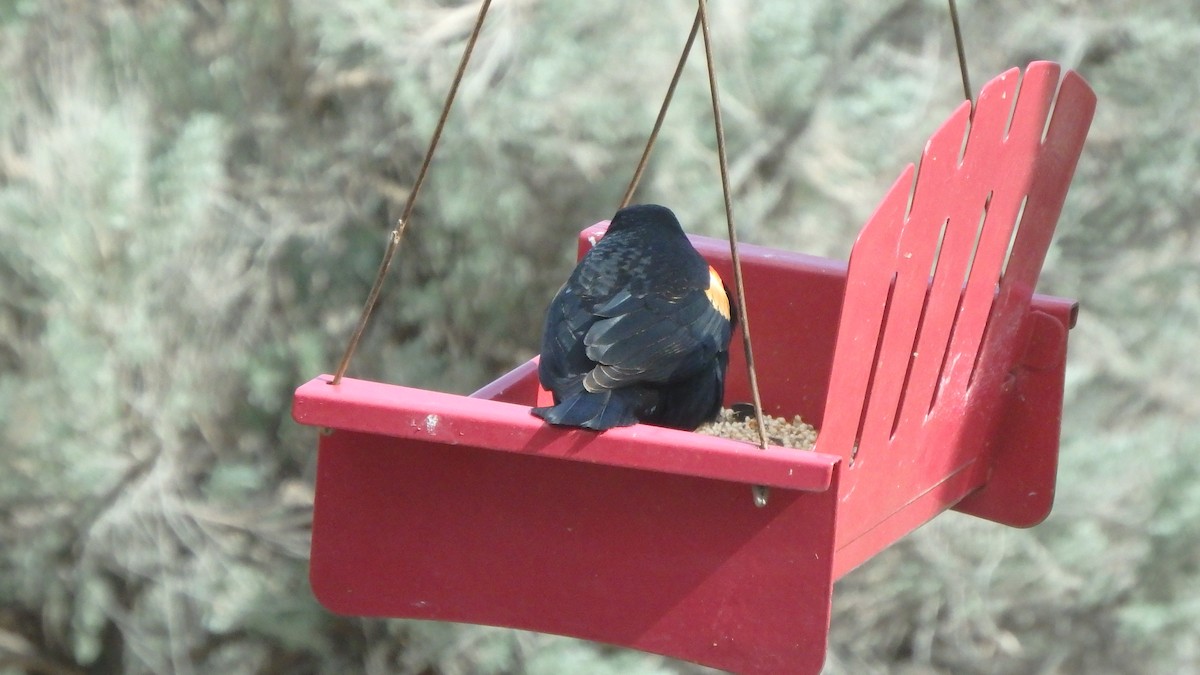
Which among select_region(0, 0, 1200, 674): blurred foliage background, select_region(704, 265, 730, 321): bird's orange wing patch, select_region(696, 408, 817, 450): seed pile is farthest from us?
select_region(0, 0, 1200, 674): blurred foliage background

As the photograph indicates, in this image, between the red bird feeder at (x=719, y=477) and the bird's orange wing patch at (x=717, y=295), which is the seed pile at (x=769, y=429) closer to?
the bird's orange wing patch at (x=717, y=295)

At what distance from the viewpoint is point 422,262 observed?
422cm

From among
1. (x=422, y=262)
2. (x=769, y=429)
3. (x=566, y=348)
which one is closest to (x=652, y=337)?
(x=566, y=348)

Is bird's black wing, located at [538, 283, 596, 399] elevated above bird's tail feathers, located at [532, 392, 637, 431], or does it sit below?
below

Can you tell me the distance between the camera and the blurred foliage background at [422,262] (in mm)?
3861

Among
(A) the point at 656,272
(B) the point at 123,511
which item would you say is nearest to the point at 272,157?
(B) the point at 123,511

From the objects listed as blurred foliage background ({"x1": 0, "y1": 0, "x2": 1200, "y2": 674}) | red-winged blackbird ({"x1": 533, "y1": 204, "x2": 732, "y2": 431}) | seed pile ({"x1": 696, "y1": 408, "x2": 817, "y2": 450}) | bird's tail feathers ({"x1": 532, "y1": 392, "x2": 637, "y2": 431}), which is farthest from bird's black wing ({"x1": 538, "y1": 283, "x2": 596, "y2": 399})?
blurred foliage background ({"x1": 0, "y1": 0, "x2": 1200, "y2": 674})

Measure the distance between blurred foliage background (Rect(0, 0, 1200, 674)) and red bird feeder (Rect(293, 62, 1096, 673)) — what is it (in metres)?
2.04

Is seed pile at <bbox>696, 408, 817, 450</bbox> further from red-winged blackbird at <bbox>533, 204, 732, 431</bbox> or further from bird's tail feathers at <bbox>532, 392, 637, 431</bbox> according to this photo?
bird's tail feathers at <bbox>532, 392, 637, 431</bbox>

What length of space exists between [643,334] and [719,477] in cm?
41

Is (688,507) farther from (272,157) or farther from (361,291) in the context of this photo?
(272,157)

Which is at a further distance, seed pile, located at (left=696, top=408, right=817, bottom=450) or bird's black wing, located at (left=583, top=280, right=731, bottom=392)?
seed pile, located at (left=696, top=408, right=817, bottom=450)

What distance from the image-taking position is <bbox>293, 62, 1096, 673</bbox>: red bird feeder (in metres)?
1.56

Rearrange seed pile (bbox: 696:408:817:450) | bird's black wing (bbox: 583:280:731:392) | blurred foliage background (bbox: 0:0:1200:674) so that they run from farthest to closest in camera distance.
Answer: blurred foliage background (bbox: 0:0:1200:674) < seed pile (bbox: 696:408:817:450) < bird's black wing (bbox: 583:280:731:392)
